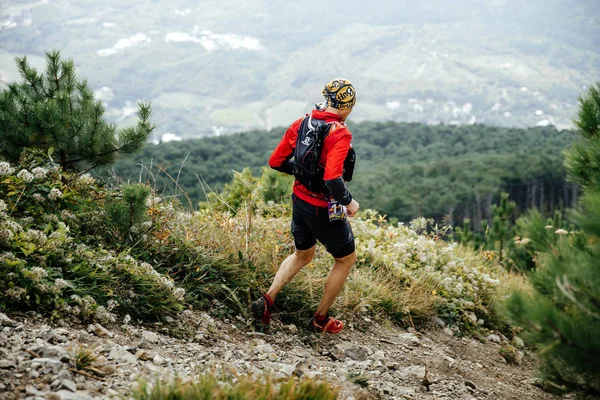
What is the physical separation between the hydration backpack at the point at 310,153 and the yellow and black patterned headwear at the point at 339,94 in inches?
8.6

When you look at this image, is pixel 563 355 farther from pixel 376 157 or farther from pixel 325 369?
pixel 376 157

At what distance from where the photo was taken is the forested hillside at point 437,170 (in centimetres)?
6781

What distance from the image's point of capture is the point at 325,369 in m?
3.91

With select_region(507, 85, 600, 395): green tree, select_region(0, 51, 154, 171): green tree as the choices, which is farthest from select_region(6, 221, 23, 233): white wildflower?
select_region(507, 85, 600, 395): green tree

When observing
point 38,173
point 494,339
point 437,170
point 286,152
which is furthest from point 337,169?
point 437,170

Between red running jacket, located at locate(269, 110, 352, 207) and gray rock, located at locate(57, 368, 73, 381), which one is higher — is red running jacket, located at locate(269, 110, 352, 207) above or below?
above

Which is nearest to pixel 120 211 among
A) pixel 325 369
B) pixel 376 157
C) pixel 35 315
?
pixel 35 315

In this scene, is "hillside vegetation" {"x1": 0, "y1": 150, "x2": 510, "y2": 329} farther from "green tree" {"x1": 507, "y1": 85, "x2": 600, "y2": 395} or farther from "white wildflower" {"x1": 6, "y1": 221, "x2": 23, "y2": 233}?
"green tree" {"x1": 507, "y1": 85, "x2": 600, "y2": 395}

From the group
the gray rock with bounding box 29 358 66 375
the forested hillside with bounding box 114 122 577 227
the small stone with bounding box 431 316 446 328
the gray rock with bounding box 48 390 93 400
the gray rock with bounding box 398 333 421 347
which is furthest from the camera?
the forested hillside with bounding box 114 122 577 227

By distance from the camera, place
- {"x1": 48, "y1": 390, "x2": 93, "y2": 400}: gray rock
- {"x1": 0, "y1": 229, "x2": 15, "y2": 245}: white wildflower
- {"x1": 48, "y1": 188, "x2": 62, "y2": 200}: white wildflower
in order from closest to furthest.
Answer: {"x1": 48, "y1": 390, "x2": 93, "y2": 400}: gray rock < {"x1": 0, "y1": 229, "x2": 15, "y2": 245}: white wildflower < {"x1": 48, "y1": 188, "x2": 62, "y2": 200}: white wildflower

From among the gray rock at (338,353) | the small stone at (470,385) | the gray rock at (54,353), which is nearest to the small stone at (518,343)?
the small stone at (470,385)

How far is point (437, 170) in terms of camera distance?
8544 centimetres

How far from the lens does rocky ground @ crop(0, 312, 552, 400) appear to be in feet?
9.57

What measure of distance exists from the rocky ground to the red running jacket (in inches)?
52.1
